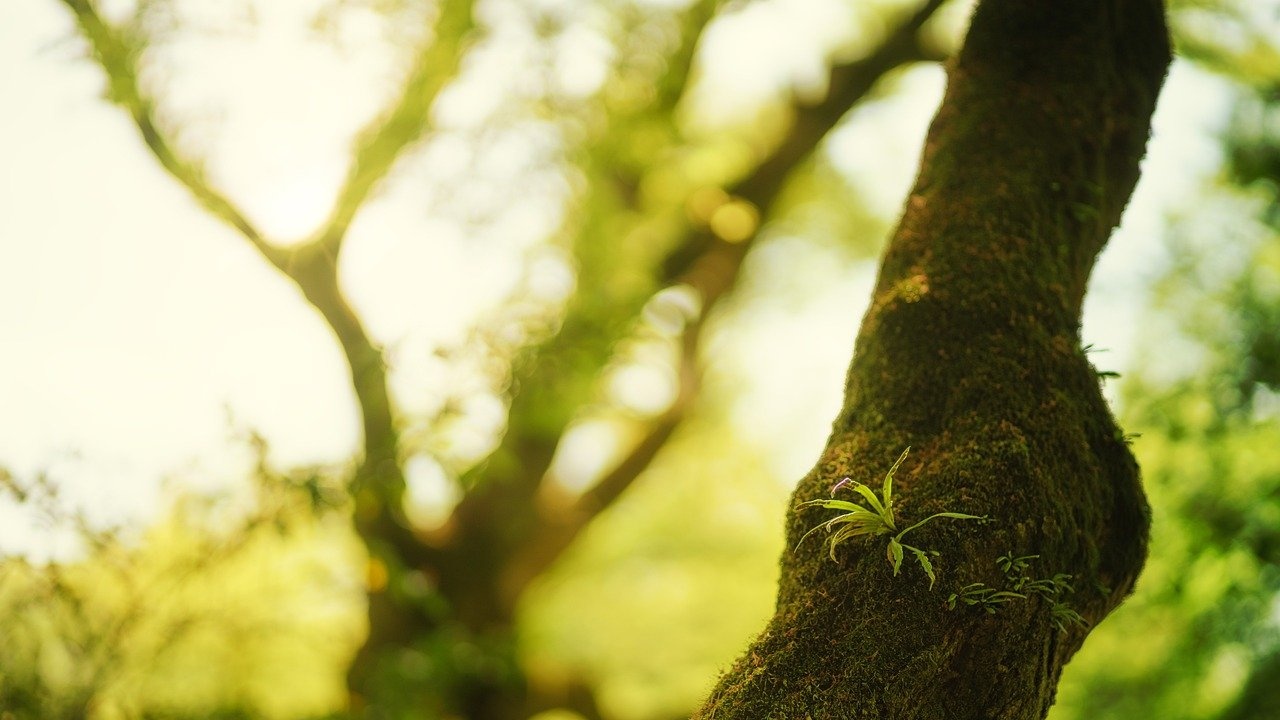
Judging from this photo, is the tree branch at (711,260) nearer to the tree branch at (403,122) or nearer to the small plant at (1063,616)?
the tree branch at (403,122)

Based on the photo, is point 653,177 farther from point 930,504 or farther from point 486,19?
point 930,504

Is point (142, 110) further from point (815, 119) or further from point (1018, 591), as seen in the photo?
point (815, 119)

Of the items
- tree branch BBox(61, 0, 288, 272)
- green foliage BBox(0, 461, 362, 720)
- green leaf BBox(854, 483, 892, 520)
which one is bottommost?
green foliage BBox(0, 461, 362, 720)

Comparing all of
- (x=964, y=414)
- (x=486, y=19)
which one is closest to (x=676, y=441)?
(x=486, y=19)

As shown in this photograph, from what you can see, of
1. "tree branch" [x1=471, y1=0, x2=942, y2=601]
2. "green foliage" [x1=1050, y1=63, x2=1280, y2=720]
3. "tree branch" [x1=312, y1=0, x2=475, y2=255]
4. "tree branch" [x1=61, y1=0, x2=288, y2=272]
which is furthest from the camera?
"tree branch" [x1=471, y1=0, x2=942, y2=601]

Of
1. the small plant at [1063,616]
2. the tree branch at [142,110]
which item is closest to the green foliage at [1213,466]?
the small plant at [1063,616]

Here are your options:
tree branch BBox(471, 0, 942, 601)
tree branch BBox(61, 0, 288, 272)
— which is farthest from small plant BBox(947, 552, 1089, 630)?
tree branch BBox(471, 0, 942, 601)

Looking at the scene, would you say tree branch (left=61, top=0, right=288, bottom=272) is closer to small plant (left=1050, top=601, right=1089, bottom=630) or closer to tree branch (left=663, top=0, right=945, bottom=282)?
tree branch (left=663, top=0, right=945, bottom=282)

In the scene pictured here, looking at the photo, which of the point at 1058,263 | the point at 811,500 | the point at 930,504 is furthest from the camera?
the point at 1058,263

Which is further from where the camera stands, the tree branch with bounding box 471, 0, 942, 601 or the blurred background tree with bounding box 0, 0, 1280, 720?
the tree branch with bounding box 471, 0, 942, 601
